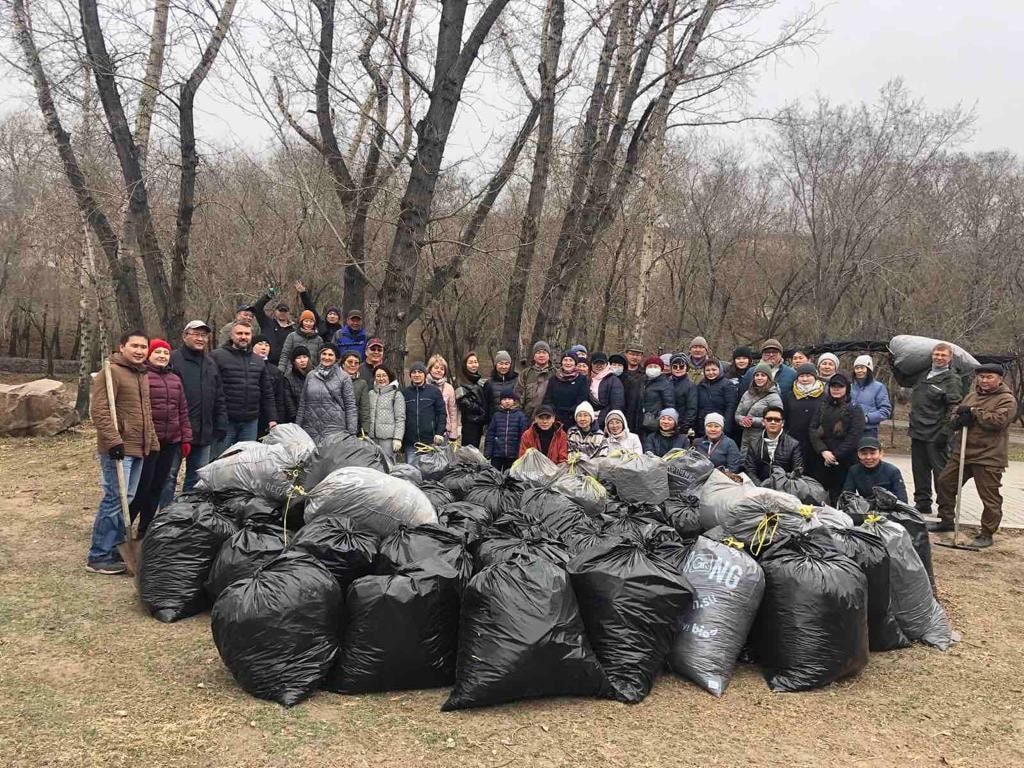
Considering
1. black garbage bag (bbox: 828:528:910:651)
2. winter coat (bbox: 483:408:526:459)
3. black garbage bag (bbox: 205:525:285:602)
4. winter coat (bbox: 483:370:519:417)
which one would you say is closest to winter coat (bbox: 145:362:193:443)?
black garbage bag (bbox: 205:525:285:602)

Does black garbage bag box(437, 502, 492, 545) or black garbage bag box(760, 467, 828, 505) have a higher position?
black garbage bag box(760, 467, 828, 505)

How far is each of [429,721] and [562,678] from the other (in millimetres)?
563

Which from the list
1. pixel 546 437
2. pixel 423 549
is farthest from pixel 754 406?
pixel 423 549

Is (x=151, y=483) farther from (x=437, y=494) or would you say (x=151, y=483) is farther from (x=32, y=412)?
(x=32, y=412)

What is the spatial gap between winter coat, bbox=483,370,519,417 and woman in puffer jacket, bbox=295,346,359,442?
1.32 m

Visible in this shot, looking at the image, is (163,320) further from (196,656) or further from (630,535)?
(630,535)

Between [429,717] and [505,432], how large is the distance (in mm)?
3592

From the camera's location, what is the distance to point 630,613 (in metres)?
3.23

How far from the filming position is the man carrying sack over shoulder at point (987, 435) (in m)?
5.88

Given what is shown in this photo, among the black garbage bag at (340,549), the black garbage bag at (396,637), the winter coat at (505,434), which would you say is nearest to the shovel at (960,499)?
the winter coat at (505,434)

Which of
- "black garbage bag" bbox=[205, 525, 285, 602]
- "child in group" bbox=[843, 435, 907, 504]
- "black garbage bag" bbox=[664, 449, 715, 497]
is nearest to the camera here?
"black garbage bag" bbox=[205, 525, 285, 602]

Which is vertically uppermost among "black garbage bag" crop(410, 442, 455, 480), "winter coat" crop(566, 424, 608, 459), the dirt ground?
"winter coat" crop(566, 424, 608, 459)

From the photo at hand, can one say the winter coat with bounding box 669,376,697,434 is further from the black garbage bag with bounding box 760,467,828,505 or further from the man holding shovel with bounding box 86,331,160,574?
the man holding shovel with bounding box 86,331,160,574

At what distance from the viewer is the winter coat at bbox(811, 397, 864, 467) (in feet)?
19.0
